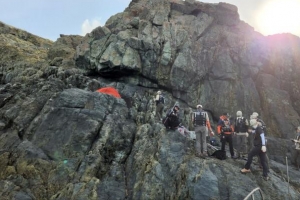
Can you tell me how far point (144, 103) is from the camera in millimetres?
32812

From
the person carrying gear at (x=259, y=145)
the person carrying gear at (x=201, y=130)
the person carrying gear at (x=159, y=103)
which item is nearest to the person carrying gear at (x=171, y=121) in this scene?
the person carrying gear at (x=201, y=130)

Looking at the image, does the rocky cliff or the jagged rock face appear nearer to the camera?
the rocky cliff

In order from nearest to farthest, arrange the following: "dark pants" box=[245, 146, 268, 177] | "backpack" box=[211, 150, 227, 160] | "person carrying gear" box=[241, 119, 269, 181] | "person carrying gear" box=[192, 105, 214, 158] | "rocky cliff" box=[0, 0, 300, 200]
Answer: "person carrying gear" box=[241, 119, 269, 181] → "dark pants" box=[245, 146, 268, 177] → "rocky cliff" box=[0, 0, 300, 200] → "person carrying gear" box=[192, 105, 214, 158] → "backpack" box=[211, 150, 227, 160]

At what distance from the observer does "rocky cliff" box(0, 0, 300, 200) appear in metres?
19.4

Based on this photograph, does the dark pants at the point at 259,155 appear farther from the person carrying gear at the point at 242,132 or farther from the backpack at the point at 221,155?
the person carrying gear at the point at 242,132

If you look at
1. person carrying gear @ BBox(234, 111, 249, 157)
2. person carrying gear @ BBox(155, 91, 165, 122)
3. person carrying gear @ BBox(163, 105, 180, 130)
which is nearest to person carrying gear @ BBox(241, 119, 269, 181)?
person carrying gear @ BBox(234, 111, 249, 157)

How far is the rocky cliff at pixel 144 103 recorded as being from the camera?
19406 millimetres

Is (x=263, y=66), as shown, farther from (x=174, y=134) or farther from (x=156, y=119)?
(x=174, y=134)

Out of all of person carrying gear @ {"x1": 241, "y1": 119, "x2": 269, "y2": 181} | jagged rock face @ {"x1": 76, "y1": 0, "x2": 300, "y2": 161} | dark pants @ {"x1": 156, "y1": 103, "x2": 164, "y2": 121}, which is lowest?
person carrying gear @ {"x1": 241, "y1": 119, "x2": 269, "y2": 181}

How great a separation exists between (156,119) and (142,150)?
20.2 ft

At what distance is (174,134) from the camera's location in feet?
74.9

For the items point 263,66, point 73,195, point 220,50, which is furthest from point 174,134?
point 263,66

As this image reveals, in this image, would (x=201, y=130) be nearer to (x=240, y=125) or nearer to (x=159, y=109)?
(x=240, y=125)

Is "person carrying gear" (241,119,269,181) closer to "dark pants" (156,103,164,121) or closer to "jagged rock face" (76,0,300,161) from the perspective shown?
"dark pants" (156,103,164,121)
